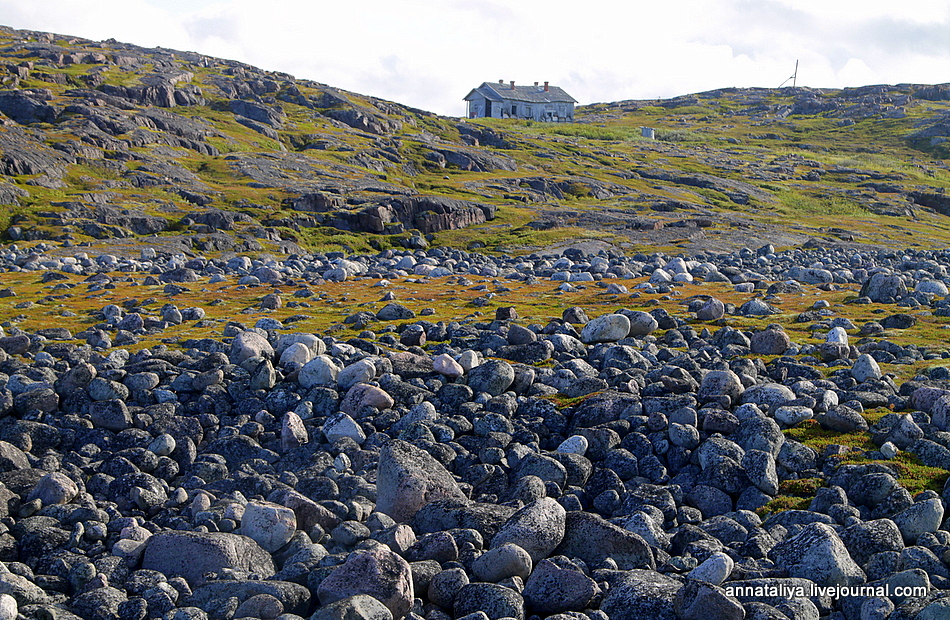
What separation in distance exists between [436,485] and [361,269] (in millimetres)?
26523

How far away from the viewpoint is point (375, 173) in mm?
82750

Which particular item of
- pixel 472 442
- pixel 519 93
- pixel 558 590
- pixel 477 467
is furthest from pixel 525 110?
pixel 558 590

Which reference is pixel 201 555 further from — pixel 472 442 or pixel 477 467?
pixel 472 442

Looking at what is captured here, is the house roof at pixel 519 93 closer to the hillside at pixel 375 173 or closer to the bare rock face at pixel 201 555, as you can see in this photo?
the hillside at pixel 375 173

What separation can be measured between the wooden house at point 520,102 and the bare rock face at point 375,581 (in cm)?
15275

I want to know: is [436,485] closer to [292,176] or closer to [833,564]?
[833,564]

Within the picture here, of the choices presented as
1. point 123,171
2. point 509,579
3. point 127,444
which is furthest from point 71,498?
point 123,171

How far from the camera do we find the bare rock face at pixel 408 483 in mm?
10562

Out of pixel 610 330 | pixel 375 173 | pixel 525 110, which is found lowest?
pixel 610 330

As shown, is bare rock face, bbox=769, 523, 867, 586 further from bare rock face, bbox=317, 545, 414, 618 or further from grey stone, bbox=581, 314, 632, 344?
grey stone, bbox=581, 314, 632, 344

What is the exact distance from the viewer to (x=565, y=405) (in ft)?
46.5

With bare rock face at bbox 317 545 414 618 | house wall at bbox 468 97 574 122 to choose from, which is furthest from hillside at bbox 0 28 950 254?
bare rock face at bbox 317 545 414 618

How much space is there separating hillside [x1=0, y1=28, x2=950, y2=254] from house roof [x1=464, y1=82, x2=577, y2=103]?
45.5ft

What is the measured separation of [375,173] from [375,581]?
254 ft
